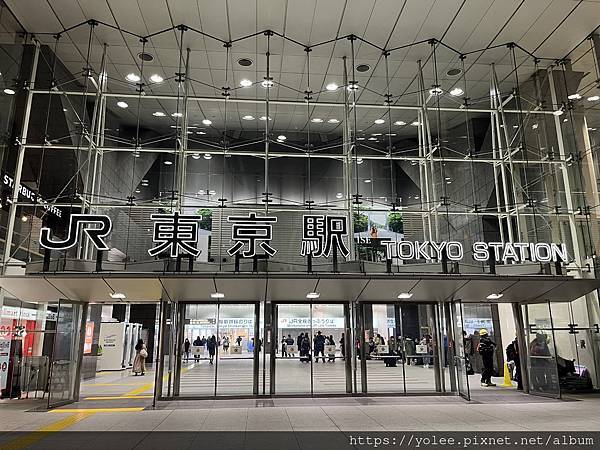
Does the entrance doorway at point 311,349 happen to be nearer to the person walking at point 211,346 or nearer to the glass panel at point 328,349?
the glass panel at point 328,349

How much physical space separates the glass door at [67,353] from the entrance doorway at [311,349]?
4.51 m

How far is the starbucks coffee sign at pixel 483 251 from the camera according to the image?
32.3ft

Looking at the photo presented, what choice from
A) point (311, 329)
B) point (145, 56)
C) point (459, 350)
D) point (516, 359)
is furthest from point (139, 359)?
point (516, 359)

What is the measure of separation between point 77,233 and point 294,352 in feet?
18.5

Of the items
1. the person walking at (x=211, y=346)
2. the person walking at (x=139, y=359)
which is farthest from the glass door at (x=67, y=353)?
the person walking at (x=139, y=359)

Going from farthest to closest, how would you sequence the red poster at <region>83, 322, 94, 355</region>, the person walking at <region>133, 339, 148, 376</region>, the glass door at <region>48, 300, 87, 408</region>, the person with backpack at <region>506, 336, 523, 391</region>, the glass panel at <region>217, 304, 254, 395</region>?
1. the person walking at <region>133, 339, 148, 376</region>
2. the red poster at <region>83, 322, 94, 355</region>
3. the person with backpack at <region>506, 336, 523, 391</region>
4. the glass panel at <region>217, 304, 254, 395</region>
5. the glass door at <region>48, 300, 87, 408</region>

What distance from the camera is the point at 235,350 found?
36.9 feet

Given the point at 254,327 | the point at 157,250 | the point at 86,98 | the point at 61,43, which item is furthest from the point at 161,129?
the point at 254,327

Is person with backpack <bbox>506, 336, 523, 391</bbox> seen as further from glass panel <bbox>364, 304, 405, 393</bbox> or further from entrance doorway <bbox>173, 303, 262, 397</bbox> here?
entrance doorway <bbox>173, 303, 262, 397</bbox>

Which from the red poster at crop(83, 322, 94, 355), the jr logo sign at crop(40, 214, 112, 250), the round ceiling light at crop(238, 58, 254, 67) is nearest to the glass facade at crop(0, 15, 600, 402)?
the round ceiling light at crop(238, 58, 254, 67)

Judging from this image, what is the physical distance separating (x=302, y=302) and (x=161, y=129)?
597cm

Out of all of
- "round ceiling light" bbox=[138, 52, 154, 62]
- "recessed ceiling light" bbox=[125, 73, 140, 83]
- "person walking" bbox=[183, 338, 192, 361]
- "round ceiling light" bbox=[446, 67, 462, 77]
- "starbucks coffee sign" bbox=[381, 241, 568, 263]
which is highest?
"round ceiling light" bbox=[138, 52, 154, 62]

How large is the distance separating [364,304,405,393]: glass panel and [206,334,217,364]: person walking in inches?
146

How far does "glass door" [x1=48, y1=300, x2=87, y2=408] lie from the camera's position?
9.71 metres
